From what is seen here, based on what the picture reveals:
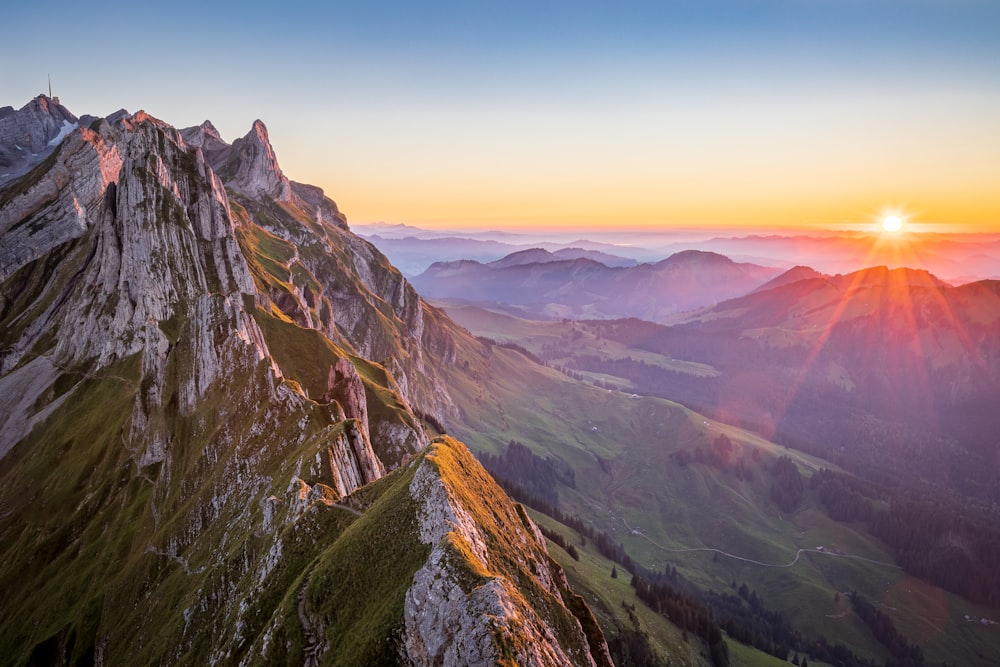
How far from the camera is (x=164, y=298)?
99375 millimetres

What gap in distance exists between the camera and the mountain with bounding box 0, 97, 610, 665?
95.2 feet

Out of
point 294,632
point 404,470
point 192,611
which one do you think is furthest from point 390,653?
point 192,611

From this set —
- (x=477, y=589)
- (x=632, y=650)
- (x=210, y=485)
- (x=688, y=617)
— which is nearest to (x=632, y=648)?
(x=632, y=650)

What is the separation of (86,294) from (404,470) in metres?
115

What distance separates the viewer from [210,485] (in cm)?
5872

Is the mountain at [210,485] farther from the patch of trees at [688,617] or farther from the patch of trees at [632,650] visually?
the patch of trees at [688,617]

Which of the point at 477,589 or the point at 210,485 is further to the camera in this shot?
the point at 210,485

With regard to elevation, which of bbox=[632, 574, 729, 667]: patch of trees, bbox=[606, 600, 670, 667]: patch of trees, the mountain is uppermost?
the mountain

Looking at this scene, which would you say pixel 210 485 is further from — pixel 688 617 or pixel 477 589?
pixel 688 617

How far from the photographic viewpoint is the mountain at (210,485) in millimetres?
29031

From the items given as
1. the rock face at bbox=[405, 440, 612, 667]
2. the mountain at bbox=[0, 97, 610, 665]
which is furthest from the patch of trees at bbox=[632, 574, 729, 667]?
the rock face at bbox=[405, 440, 612, 667]

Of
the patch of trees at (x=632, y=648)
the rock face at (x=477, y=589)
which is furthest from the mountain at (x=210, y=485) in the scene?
the patch of trees at (x=632, y=648)

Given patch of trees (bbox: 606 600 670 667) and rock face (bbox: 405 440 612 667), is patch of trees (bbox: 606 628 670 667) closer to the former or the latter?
patch of trees (bbox: 606 600 670 667)

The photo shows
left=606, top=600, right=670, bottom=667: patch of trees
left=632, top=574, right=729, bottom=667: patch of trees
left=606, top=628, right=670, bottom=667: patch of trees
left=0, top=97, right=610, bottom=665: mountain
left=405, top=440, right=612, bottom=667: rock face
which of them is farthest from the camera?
left=632, top=574, right=729, bottom=667: patch of trees
